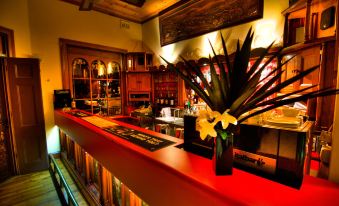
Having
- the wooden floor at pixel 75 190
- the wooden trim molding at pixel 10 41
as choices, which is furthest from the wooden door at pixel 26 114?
the wooden floor at pixel 75 190

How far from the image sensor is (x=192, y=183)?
0.92 metres

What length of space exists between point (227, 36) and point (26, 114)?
478cm

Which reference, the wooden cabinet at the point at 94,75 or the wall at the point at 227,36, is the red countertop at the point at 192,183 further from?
the wooden cabinet at the point at 94,75

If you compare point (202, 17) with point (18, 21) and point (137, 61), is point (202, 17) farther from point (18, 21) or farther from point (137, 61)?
point (18, 21)

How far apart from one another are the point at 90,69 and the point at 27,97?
1878 mm

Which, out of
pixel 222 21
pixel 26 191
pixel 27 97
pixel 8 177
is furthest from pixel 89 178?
pixel 222 21

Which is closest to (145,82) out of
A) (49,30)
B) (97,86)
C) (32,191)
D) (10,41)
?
(97,86)

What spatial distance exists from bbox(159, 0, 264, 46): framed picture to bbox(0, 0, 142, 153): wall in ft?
6.36

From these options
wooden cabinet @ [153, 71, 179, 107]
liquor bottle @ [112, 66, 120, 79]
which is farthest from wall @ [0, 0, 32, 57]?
wooden cabinet @ [153, 71, 179, 107]

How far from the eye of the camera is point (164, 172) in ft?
3.65

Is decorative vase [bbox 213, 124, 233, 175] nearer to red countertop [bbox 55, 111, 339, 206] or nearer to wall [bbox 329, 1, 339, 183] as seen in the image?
red countertop [bbox 55, 111, 339, 206]

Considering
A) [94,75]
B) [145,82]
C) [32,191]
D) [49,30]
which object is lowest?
[32,191]

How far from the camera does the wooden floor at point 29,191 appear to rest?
2.71m

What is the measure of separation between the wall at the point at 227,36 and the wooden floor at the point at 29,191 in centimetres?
434
